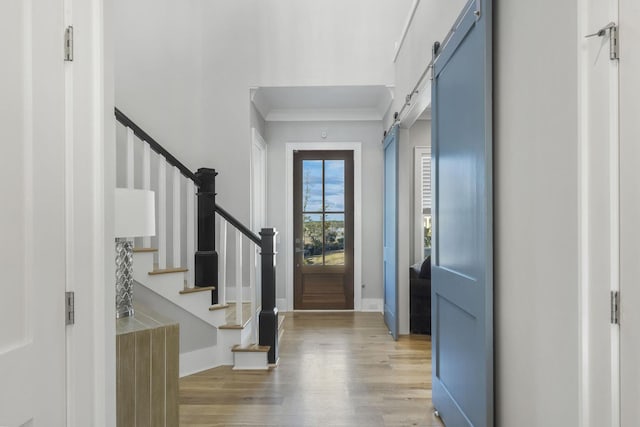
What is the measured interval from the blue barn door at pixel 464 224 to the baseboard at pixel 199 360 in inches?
71.8

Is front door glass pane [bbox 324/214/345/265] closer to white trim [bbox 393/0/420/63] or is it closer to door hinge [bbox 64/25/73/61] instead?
white trim [bbox 393/0/420/63]

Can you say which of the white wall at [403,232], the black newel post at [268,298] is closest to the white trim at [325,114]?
the white wall at [403,232]

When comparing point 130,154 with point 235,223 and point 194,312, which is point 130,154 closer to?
point 235,223

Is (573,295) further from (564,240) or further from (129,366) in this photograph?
(129,366)

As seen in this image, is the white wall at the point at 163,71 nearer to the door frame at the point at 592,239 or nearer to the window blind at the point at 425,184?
the window blind at the point at 425,184

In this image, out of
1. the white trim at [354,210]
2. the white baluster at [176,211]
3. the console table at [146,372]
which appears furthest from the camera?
the white trim at [354,210]

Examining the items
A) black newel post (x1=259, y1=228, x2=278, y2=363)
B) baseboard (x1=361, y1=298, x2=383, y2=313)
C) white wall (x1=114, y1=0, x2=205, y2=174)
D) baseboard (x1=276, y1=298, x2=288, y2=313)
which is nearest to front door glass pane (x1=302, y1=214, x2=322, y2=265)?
baseboard (x1=276, y1=298, x2=288, y2=313)

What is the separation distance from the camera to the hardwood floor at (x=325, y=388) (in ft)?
8.47

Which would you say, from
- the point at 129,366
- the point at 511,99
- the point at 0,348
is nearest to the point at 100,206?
the point at 0,348

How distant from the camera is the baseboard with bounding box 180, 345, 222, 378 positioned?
3336mm

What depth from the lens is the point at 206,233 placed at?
359cm

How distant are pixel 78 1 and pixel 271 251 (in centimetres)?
261

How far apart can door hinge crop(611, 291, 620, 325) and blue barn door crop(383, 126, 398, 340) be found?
3370 mm

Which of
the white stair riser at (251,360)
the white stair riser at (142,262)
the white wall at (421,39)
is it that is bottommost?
the white stair riser at (251,360)
